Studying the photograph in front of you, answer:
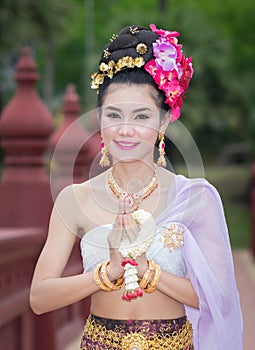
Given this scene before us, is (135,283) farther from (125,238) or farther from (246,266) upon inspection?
(246,266)

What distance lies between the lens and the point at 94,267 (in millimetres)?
3512

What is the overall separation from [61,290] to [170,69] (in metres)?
1.01

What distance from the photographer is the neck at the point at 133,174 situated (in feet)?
11.8

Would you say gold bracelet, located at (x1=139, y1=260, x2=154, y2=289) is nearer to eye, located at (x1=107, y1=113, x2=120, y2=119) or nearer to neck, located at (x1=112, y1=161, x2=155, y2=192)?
neck, located at (x1=112, y1=161, x2=155, y2=192)

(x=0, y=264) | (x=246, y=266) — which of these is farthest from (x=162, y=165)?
(x=246, y=266)

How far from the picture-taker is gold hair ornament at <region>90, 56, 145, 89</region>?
349 centimetres

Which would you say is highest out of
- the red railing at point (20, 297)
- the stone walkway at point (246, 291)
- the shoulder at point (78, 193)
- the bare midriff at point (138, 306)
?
the shoulder at point (78, 193)

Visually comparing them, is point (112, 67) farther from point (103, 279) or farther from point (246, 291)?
point (246, 291)

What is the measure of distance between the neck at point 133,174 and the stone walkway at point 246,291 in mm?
4592

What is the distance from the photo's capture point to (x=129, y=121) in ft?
11.1

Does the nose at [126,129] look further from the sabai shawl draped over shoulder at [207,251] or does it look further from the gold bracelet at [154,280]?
the gold bracelet at [154,280]

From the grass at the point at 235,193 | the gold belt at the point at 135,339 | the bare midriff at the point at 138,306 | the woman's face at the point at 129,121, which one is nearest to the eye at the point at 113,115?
the woman's face at the point at 129,121

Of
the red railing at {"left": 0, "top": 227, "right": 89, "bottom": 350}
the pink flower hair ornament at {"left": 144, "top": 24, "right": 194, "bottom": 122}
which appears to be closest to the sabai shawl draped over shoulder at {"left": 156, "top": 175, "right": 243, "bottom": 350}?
the pink flower hair ornament at {"left": 144, "top": 24, "right": 194, "bottom": 122}

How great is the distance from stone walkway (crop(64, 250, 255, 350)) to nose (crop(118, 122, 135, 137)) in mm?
4932
